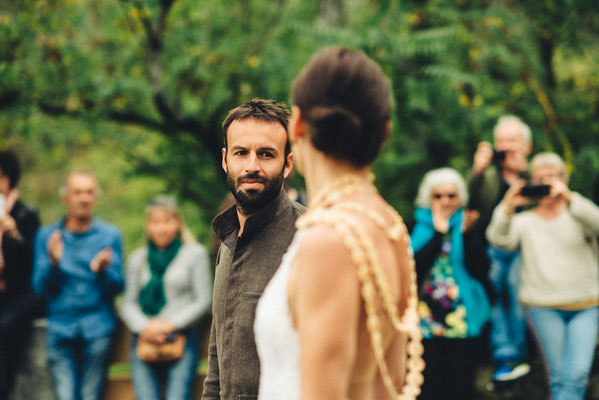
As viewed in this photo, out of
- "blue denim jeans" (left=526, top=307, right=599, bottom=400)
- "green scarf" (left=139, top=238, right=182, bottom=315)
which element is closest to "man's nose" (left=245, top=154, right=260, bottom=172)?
"green scarf" (left=139, top=238, right=182, bottom=315)

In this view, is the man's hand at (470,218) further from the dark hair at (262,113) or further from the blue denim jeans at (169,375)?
the dark hair at (262,113)

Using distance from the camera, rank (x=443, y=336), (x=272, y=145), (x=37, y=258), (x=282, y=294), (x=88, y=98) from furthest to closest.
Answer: (x=88, y=98)
(x=37, y=258)
(x=443, y=336)
(x=272, y=145)
(x=282, y=294)

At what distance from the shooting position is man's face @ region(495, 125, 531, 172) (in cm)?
551

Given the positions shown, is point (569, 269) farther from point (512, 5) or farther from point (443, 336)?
point (512, 5)

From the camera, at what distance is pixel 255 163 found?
2672 millimetres

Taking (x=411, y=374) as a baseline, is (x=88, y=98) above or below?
above

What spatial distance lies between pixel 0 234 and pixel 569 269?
457 cm

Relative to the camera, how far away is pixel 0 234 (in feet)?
18.1

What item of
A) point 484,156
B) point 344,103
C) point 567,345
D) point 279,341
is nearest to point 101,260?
point 484,156

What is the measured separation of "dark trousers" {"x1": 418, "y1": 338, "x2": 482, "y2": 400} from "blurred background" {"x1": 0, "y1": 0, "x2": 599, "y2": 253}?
2473 millimetres

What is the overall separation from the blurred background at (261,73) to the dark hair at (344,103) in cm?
523

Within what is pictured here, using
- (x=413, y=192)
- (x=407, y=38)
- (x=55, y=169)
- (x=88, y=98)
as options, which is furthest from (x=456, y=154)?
(x=55, y=169)

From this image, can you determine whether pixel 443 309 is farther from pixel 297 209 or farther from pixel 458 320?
pixel 297 209

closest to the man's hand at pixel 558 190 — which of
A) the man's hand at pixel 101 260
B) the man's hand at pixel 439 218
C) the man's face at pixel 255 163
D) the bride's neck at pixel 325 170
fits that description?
the man's hand at pixel 439 218
